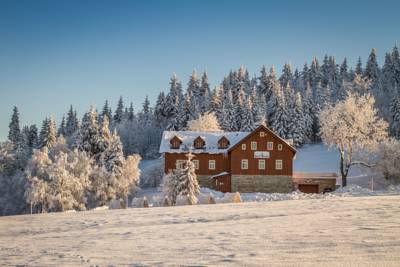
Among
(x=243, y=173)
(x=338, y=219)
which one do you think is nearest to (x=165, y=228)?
(x=338, y=219)

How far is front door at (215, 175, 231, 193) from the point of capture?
50.6 metres

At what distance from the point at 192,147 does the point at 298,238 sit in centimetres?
4121

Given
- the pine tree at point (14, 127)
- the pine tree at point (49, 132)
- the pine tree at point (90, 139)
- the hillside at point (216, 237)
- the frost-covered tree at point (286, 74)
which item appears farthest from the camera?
the frost-covered tree at point (286, 74)

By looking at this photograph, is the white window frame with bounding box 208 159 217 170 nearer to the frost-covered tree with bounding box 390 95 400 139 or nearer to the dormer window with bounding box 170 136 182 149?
the dormer window with bounding box 170 136 182 149

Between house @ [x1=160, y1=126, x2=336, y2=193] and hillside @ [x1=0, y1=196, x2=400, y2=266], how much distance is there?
3039 cm

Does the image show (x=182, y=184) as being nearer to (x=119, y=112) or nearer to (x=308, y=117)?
(x=308, y=117)

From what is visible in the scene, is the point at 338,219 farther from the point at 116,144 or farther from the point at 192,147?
the point at 116,144

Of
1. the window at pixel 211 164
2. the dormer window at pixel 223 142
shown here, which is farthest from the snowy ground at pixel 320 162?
the window at pixel 211 164

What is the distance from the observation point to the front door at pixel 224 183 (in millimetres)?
50594

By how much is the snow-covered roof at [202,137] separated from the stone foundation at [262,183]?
4580 millimetres

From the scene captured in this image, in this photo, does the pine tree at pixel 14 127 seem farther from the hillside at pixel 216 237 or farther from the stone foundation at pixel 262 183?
the hillside at pixel 216 237

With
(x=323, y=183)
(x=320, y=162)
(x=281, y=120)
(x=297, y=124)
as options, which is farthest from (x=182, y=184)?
(x=297, y=124)

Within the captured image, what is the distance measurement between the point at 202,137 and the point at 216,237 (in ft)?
134

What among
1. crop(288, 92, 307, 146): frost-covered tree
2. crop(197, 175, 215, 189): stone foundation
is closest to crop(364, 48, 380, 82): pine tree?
crop(288, 92, 307, 146): frost-covered tree
